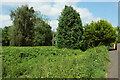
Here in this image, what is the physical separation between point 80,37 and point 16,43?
15.0 meters

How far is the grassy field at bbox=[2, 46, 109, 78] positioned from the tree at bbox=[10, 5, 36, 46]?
13.3 meters

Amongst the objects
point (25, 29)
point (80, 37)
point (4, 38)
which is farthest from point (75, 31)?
point (4, 38)

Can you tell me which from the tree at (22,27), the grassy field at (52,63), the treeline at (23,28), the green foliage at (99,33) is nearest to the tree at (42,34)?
the treeline at (23,28)

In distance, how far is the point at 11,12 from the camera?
2417 centimetres

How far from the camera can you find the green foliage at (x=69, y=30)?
34.1ft

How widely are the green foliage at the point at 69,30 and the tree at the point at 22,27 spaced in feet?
41.4

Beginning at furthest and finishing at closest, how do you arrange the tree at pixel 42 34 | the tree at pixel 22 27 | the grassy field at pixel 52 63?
the tree at pixel 42 34
the tree at pixel 22 27
the grassy field at pixel 52 63

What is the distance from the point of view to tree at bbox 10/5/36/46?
72.9ft

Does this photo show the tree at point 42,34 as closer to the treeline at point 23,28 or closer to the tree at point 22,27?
the treeline at point 23,28

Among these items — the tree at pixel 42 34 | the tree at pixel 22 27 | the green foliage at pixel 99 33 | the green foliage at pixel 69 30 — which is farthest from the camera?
the tree at pixel 42 34

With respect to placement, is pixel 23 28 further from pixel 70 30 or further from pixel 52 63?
pixel 52 63

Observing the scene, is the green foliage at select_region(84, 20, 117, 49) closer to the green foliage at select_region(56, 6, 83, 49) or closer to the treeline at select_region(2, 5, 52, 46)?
the green foliage at select_region(56, 6, 83, 49)

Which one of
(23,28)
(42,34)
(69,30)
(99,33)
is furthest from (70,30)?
(42,34)

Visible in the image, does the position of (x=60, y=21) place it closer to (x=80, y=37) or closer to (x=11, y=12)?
(x=80, y=37)
